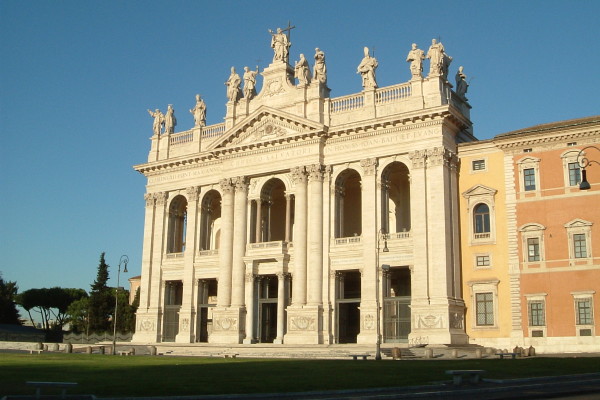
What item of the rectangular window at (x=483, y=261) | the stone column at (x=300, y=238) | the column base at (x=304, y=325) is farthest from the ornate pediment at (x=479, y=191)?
the column base at (x=304, y=325)

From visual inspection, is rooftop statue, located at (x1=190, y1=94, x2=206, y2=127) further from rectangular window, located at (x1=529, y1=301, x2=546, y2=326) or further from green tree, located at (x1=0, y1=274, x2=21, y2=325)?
green tree, located at (x1=0, y1=274, x2=21, y2=325)

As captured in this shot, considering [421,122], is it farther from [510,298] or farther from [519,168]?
[510,298]

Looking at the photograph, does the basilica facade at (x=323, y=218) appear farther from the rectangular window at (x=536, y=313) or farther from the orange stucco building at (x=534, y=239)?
the rectangular window at (x=536, y=313)

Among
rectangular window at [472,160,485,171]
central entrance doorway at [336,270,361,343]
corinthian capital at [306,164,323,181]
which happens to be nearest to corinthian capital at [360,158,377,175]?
corinthian capital at [306,164,323,181]

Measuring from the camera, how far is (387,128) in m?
49.7

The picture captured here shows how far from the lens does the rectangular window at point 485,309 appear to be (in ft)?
150

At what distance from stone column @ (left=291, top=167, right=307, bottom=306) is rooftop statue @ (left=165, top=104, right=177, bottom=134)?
15.6 metres

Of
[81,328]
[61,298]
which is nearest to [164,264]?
[81,328]

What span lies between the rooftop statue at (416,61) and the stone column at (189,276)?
2063 cm

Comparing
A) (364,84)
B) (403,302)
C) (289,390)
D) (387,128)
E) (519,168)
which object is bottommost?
(289,390)

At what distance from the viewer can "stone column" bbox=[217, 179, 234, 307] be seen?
179 ft

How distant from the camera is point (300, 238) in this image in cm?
5128

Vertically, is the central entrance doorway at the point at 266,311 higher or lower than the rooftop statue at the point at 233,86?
lower

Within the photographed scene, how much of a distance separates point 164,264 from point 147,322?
16.4 feet
